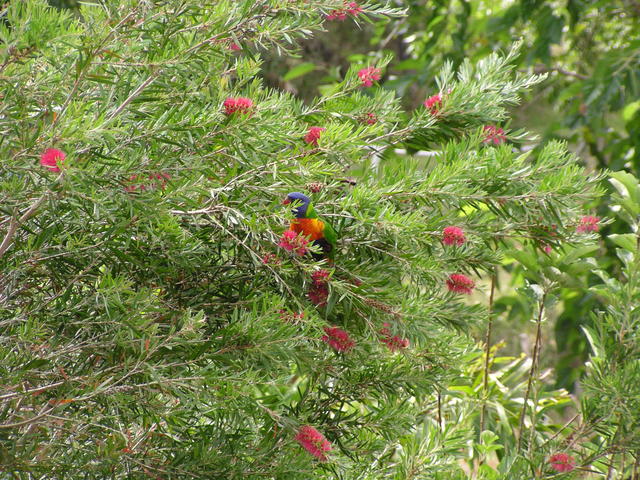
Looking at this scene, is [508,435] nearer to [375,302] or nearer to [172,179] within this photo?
[375,302]

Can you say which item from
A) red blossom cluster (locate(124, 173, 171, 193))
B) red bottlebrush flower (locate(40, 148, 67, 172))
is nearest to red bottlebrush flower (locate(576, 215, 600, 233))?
red blossom cluster (locate(124, 173, 171, 193))

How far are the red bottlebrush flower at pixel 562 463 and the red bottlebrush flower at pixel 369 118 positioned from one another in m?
0.75

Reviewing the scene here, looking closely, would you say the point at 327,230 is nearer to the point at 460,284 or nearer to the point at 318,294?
the point at 318,294

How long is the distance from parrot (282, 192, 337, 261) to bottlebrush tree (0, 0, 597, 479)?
0.02 meters

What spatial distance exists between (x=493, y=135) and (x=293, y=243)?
0.49 meters

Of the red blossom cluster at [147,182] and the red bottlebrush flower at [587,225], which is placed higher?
the red blossom cluster at [147,182]

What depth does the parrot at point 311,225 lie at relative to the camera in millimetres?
966

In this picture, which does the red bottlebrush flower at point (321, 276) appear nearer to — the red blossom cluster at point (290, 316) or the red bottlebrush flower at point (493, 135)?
the red blossom cluster at point (290, 316)

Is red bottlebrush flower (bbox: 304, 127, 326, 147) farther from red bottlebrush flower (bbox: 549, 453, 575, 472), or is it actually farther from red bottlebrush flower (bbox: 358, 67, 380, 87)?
red bottlebrush flower (bbox: 549, 453, 575, 472)

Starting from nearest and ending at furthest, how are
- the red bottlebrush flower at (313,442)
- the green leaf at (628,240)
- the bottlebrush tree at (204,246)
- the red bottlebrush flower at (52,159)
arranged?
the red bottlebrush flower at (52,159) → the bottlebrush tree at (204,246) → the red bottlebrush flower at (313,442) → the green leaf at (628,240)

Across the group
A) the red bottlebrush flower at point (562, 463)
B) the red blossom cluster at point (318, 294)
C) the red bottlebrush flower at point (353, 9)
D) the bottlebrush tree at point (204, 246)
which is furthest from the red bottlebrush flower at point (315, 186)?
the red bottlebrush flower at point (562, 463)

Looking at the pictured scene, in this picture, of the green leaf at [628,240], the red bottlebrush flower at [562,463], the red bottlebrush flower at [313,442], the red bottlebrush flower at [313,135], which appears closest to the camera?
the red bottlebrush flower at [313,442]

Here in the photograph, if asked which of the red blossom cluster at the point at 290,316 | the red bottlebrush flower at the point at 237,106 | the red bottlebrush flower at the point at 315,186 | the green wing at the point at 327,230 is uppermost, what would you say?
the red bottlebrush flower at the point at 237,106

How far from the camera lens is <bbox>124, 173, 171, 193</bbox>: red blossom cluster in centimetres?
83
